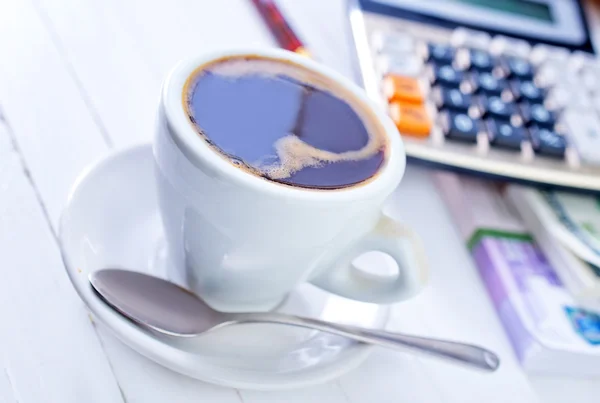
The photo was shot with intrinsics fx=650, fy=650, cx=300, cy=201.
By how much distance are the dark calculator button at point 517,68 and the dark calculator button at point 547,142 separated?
5 centimetres

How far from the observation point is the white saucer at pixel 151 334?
0.25m

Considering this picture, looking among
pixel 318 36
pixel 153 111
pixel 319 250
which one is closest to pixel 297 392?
pixel 319 250

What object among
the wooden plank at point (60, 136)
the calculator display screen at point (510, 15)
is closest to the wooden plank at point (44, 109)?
the wooden plank at point (60, 136)

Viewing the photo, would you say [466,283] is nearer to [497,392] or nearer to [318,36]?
[497,392]

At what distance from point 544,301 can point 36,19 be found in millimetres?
327

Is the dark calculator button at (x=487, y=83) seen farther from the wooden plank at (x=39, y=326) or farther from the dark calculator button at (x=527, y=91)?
the wooden plank at (x=39, y=326)

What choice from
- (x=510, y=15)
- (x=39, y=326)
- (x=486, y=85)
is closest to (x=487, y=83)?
(x=486, y=85)

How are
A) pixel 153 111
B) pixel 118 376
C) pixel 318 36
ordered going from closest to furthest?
pixel 118 376
pixel 153 111
pixel 318 36

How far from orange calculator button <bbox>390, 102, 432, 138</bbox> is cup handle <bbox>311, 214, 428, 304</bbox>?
12 cm

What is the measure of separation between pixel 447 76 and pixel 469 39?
5 centimetres

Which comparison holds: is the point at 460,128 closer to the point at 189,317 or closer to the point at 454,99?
the point at 454,99

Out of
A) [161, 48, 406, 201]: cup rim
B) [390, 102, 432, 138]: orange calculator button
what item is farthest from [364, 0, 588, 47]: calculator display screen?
[161, 48, 406, 201]: cup rim

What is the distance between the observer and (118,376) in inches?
10.0

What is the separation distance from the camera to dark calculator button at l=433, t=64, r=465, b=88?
419 mm
